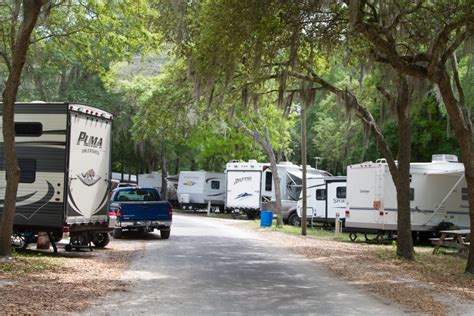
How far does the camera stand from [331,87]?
16250 millimetres

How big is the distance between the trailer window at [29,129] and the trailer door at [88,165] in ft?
2.34

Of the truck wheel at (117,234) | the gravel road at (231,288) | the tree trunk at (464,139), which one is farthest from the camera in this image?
the truck wheel at (117,234)

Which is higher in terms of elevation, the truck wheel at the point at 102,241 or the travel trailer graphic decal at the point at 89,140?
the travel trailer graphic decal at the point at 89,140

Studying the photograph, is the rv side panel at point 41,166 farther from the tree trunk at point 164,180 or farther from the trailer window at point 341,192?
the tree trunk at point 164,180

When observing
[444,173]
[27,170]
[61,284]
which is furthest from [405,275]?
[444,173]

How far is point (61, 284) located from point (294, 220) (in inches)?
871

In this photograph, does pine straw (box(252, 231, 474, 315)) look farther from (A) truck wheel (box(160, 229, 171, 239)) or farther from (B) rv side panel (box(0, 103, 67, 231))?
(B) rv side panel (box(0, 103, 67, 231))

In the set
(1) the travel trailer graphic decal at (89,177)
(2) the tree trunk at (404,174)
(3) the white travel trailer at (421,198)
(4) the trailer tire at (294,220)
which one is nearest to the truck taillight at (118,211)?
(1) the travel trailer graphic decal at (89,177)

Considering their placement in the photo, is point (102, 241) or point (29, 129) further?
point (102, 241)

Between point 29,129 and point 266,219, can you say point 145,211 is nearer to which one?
point 29,129

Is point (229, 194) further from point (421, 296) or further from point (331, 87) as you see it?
point (421, 296)

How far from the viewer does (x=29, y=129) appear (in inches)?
537

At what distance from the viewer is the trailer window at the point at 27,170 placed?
13461 mm

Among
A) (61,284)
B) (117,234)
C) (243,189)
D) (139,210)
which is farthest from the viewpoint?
(243,189)
